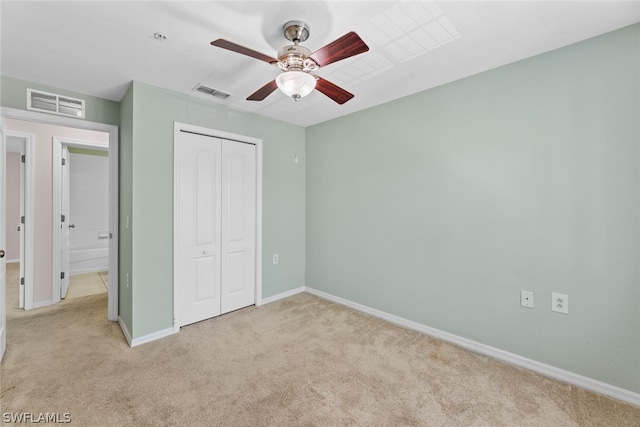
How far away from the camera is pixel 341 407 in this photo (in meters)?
1.79

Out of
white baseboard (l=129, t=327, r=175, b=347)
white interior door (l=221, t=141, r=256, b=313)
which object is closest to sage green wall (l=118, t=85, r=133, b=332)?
white baseboard (l=129, t=327, r=175, b=347)

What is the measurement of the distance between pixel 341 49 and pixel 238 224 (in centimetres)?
243

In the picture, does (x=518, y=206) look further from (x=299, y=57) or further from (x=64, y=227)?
(x=64, y=227)

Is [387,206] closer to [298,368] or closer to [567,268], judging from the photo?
[567,268]

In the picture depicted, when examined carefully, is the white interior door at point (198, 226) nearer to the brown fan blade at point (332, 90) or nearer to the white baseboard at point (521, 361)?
the brown fan blade at point (332, 90)

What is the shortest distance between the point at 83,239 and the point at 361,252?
5.62 meters

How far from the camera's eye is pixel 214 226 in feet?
10.4

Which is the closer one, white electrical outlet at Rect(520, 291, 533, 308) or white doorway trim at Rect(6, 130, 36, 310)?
white electrical outlet at Rect(520, 291, 533, 308)


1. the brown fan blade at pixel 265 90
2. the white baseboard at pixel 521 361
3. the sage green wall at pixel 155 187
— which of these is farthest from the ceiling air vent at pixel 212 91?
the white baseboard at pixel 521 361

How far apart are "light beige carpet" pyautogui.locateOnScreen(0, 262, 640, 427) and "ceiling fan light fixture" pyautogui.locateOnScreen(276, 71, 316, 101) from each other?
2.04m

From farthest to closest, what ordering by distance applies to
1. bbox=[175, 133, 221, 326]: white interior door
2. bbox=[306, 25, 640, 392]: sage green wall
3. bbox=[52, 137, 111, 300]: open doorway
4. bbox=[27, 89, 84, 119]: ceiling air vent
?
bbox=[52, 137, 111, 300]: open doorway < bbox=[175, 133, 221, 326]: white interior door < bbox=[27, 89, 84, 119]: ceiling air vent < bbox=[306, 25, 640, 392]: sage green wall

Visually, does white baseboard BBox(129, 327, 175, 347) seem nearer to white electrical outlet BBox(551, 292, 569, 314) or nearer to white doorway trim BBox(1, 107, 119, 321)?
white doorway trim BBox(1, 107, 119, 321)

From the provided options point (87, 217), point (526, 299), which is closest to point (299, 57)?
point (526, 299)

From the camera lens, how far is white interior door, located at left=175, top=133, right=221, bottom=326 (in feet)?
9.53
